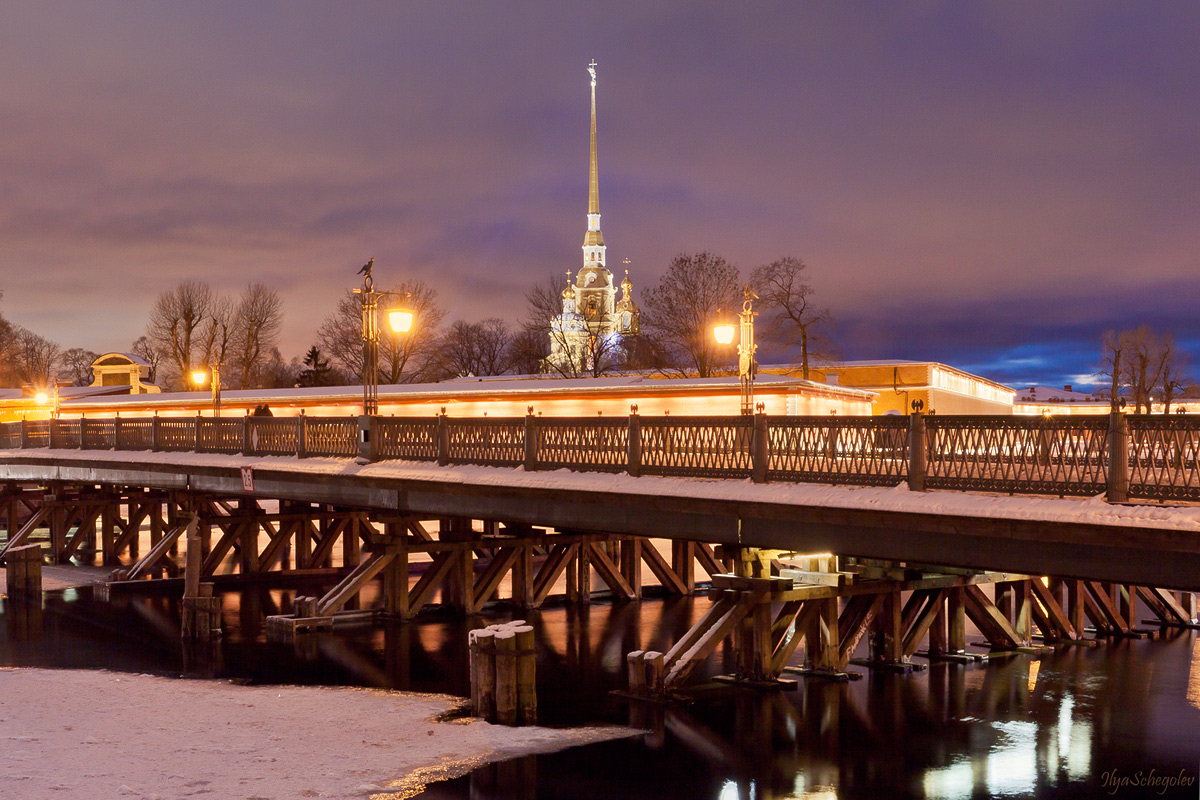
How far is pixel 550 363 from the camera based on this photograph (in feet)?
262

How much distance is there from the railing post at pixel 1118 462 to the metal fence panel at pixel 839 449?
2438 millimetres

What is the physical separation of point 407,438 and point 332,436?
8.70ft

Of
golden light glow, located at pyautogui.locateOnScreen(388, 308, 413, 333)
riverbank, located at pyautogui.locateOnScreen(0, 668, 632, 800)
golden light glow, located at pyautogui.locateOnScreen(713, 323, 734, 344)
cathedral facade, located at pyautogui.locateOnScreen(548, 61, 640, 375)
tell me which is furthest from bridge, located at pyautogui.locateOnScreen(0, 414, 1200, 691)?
cathedral facade, located at pyautogui.locateOnScreen(548, 61, 640, 375)

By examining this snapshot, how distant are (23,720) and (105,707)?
4.33 feet

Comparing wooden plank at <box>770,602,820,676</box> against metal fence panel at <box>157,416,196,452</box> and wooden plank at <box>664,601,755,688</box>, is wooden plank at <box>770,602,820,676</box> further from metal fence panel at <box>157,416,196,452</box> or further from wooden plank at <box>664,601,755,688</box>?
metal fence panel at <box>157,416,196,452</box>

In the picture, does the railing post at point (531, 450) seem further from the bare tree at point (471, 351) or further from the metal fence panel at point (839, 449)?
the bare tree at point (471, 351)

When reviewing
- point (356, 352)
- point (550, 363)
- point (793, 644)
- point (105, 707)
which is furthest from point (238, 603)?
point (356, 352)

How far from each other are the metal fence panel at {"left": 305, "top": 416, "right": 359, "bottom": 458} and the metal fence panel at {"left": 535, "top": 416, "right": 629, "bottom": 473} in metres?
5.85

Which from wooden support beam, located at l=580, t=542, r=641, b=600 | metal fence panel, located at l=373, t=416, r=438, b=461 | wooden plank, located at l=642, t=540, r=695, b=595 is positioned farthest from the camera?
wooden plank, located at l=642, t=540, r=695, b=595

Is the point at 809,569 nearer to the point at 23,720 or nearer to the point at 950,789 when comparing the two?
the point at 950,789

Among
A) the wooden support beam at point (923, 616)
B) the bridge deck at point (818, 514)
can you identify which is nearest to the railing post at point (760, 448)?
the bridge deck at point (818, 514)

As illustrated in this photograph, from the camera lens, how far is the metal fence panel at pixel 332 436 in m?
22.7

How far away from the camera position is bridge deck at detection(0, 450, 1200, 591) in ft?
35.4

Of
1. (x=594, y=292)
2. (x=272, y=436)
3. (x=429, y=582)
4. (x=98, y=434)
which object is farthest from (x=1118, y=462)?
(x=594, y=292)
